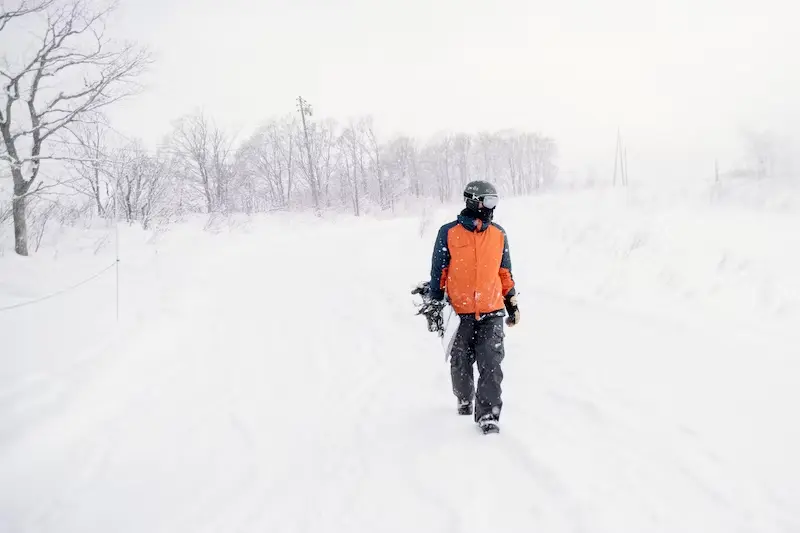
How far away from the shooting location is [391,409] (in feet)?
13.7

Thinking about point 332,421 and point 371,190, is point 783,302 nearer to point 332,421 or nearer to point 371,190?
point 332,421

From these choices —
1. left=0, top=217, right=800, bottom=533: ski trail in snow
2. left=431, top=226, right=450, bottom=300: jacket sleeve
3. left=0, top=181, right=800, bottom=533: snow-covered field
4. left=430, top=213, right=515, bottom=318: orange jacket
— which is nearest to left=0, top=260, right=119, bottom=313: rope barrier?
left=0, top=181, right=800, bottom=533: snow-covered field

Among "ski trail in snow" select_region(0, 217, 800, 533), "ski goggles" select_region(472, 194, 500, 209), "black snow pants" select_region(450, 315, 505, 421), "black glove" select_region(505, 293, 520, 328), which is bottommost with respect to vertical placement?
"ski trail in snow" select_region(0, 217, 800, 533)

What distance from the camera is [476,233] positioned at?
3357mm

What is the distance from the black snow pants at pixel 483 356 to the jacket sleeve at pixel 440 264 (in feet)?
0.99

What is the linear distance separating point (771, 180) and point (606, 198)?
10.9 m

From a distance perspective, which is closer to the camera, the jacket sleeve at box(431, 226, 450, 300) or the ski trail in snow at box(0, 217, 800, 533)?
the ski trail in snow at box(0, 217, 800, 533)

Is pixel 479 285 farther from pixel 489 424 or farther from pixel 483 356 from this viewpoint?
pixel 489 424

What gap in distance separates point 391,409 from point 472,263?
5.62 feet

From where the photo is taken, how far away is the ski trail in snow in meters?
2.62

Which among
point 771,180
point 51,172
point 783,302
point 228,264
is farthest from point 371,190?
point 783,302

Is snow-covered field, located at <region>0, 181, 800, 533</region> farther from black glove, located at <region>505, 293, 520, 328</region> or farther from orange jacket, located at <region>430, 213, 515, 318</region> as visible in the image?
orange jacket, located at <region>430, 213, 515, 318</region>

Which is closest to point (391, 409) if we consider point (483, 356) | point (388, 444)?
point (388, 444)

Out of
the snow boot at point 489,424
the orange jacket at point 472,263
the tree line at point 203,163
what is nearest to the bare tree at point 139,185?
the tree line at point 203,163
